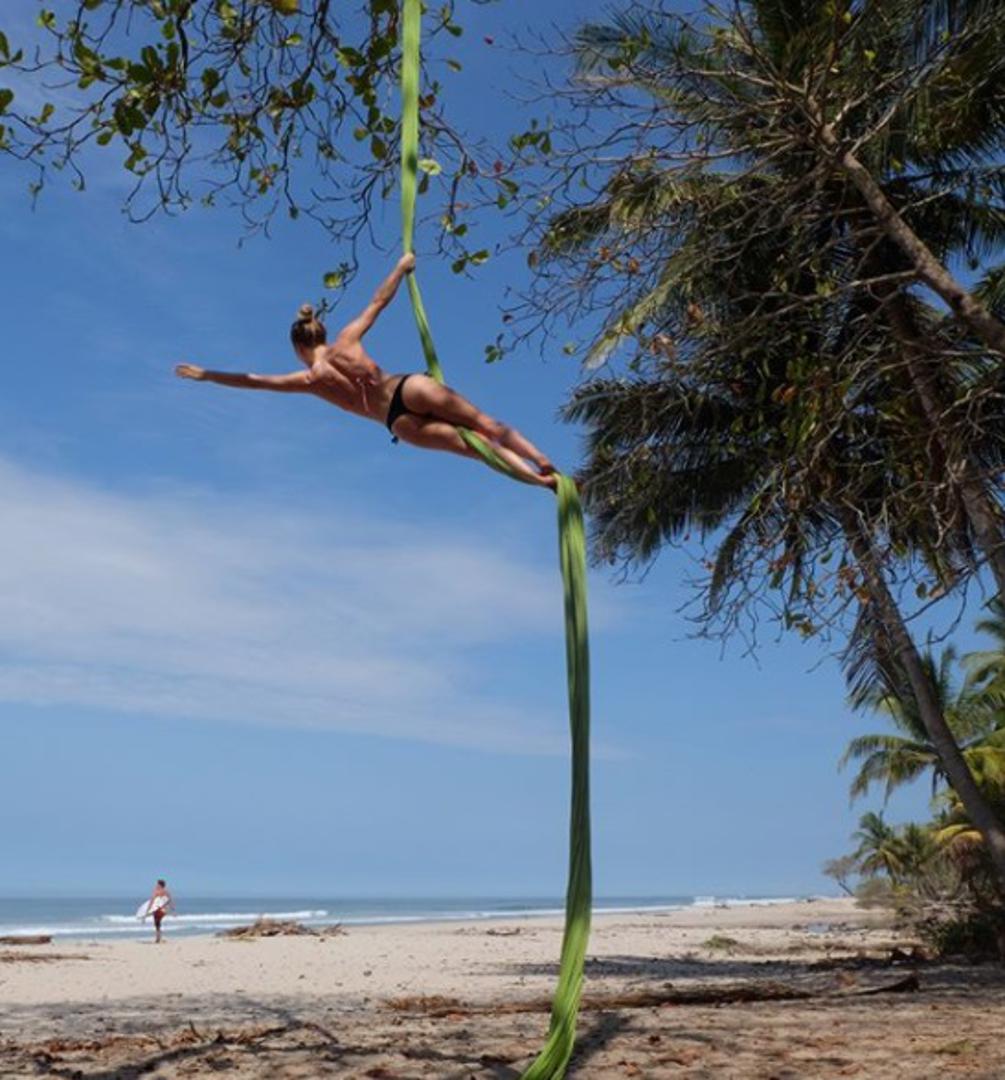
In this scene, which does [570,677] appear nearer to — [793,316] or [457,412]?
[457,412]

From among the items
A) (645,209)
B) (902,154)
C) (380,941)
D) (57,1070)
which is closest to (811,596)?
(645,209)

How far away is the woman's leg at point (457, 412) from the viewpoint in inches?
157

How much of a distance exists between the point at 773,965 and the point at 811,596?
1150cm

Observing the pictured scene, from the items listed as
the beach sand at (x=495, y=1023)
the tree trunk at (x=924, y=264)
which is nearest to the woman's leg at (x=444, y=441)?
the beach sand at (x=495, y=1023)

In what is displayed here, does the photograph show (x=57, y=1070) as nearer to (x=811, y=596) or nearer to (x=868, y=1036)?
(x=868, y=1036)

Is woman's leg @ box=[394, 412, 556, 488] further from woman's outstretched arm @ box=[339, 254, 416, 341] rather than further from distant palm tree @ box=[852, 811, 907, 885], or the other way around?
distant palm tree @ box=[852, 811, 907, 885]

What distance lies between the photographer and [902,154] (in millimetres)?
11266

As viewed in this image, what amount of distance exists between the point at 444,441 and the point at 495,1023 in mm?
4373

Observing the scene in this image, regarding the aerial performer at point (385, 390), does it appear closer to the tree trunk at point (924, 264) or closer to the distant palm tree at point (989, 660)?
the tree trunk at point (924, 264)

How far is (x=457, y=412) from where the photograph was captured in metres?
4.05

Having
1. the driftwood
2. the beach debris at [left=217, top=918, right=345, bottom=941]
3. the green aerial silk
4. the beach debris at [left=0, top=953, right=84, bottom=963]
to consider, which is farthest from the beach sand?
the beach debris at [left=217, top=918, right=345, bottom=941]

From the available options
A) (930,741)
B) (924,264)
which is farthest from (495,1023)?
(930,741)

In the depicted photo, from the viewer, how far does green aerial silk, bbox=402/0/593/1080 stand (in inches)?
136

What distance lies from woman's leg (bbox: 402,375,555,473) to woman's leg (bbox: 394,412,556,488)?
0.02m
